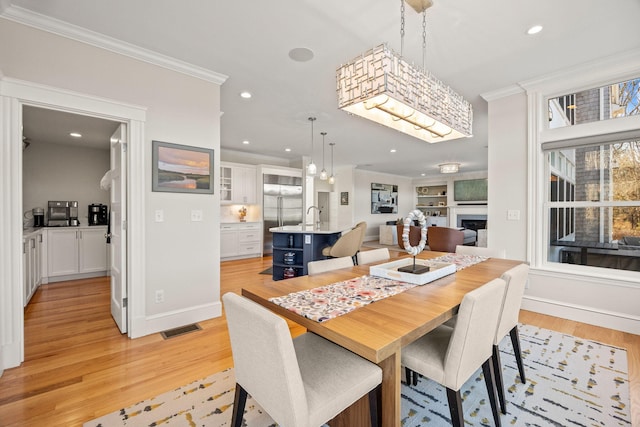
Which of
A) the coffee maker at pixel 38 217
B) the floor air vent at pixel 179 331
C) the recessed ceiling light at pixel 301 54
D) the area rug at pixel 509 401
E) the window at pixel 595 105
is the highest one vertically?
the recessed ceiling light at pixel 301 54

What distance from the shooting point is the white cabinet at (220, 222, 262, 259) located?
619 cm

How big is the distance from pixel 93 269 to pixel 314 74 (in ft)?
15.6

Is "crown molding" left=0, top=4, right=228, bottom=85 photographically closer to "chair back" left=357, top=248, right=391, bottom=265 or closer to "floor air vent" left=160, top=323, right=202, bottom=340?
"chair back" left=357, top=248, right=391, bottom=265

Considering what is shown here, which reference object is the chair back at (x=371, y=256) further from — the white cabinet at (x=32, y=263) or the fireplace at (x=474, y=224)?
the fireplace at (x=474, y=224)

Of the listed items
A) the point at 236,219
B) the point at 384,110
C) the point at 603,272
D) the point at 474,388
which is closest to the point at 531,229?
the point at 603,272

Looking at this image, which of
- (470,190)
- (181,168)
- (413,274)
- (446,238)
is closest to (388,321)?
(413,274)

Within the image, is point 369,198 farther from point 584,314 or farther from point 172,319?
point 172,319

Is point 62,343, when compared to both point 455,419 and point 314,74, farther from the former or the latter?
point 314,74

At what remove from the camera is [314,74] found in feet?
9.86

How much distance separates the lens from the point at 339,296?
1463 millimetres

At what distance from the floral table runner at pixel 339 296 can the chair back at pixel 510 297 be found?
20.0 inches

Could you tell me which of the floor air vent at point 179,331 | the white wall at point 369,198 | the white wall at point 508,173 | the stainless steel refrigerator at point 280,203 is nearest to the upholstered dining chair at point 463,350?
the floor air vent at point 179,331

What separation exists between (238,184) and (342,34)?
4762mm

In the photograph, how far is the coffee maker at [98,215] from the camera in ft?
16.0
